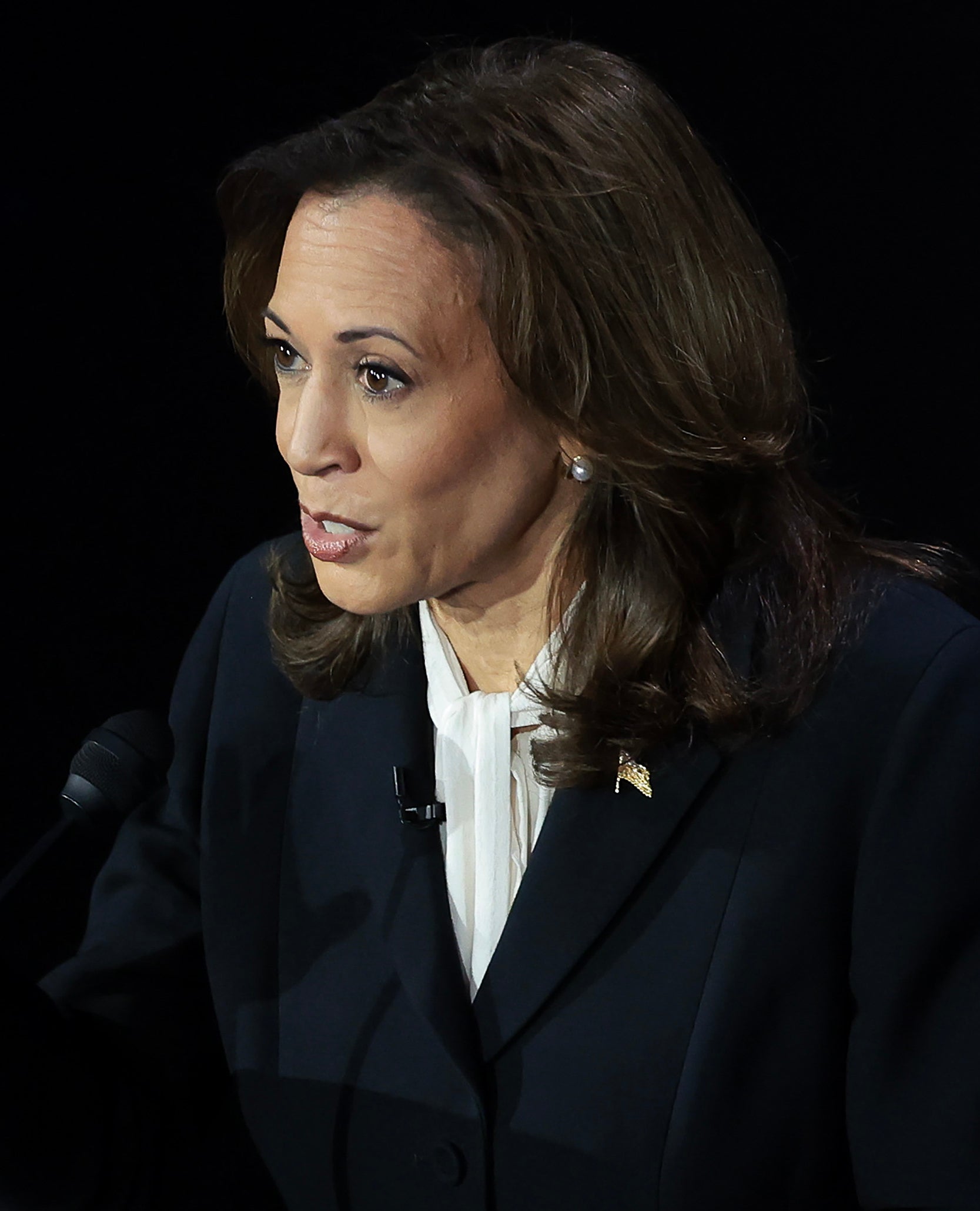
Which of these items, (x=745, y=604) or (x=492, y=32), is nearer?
(x=745, y=604)

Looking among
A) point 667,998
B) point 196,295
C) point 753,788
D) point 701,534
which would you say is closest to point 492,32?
point 196,295

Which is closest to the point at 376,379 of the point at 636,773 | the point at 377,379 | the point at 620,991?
the point at 377,379

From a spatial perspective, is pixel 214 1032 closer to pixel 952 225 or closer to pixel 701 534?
pixel 701 534

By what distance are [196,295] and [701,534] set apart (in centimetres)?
76

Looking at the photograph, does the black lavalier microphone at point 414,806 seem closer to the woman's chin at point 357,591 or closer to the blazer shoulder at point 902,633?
the woman's chin at point 357,591

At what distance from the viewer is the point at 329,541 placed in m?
1.29

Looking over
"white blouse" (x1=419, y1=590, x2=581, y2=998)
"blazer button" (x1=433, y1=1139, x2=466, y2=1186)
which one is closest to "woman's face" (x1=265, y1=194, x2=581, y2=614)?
"white blouse" (x1=419, y1=590, x2=581, y2=998)

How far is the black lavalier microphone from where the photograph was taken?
4.65 ft

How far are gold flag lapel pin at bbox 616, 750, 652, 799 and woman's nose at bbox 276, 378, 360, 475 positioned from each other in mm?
330

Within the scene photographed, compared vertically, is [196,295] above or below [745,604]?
above

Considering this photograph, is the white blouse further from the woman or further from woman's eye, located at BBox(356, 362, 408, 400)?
woman's eye, located at BBox(356, 362, 408, 400)

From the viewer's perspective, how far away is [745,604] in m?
1.36

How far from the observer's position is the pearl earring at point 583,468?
1.30m

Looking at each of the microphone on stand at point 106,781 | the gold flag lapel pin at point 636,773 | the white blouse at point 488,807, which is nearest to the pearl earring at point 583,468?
the white blouse at point 488,807
